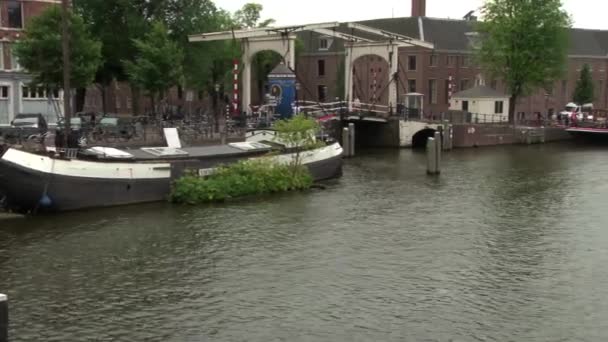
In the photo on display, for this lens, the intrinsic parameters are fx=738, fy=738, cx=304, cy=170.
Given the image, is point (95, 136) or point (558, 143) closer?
point (95, 136)

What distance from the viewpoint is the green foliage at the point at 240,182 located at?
26.7m

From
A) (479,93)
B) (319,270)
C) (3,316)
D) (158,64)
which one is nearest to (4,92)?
(158,64)

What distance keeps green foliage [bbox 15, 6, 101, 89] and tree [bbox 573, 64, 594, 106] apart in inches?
2498

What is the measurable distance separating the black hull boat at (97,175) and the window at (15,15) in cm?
2261

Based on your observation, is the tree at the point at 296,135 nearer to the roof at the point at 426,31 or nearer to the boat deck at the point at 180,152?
the boat deck at the point at 180,152

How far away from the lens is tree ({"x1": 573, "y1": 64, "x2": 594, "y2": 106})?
Result: 8394 cm

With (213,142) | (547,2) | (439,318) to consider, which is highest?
(547,2)

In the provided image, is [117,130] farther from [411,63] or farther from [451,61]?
[451,61]

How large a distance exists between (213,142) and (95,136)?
5518mm

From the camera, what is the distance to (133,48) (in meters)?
49.2

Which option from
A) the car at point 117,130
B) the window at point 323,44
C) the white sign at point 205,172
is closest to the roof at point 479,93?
the window at point 323,44

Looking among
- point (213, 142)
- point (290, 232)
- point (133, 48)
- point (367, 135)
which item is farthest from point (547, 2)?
point (290, 232)

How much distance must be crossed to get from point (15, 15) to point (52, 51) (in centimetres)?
1294

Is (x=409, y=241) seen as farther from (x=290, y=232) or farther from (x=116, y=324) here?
(x=116, y=324)
